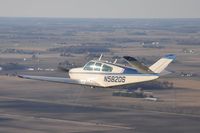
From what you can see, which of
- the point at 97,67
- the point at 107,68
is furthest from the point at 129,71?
the point at 97,67

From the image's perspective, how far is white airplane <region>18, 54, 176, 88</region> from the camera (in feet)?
186

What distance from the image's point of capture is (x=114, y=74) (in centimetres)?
5756

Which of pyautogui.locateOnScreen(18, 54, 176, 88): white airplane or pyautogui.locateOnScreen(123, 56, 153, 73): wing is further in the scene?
pyautogui.locateOnScreen(18, 54, 176, 88): white airplane

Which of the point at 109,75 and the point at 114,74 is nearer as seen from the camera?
the point at 114,74

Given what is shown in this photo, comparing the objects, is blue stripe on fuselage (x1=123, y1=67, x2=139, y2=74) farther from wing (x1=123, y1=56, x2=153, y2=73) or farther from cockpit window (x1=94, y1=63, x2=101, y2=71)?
cockpit window (x1=94, y1=63, x2=101, y2=71)

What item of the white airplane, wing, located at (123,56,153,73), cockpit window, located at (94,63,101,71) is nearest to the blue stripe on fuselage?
the white airplane

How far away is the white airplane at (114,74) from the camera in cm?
5662

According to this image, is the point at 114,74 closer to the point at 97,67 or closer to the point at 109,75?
the point at 109,75

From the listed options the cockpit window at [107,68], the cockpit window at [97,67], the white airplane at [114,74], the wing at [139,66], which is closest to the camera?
the wing at [139,66]

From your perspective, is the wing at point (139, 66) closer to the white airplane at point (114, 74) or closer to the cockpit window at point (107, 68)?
the white airplane at point (114, 74)

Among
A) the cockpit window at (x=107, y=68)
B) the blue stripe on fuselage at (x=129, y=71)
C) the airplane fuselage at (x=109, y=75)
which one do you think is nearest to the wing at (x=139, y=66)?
the airplane fuselage at (x=109, y=75)

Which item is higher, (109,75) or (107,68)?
(107,68)

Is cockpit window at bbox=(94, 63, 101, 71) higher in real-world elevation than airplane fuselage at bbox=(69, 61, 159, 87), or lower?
higher

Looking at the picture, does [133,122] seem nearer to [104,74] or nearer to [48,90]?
[48,90]
